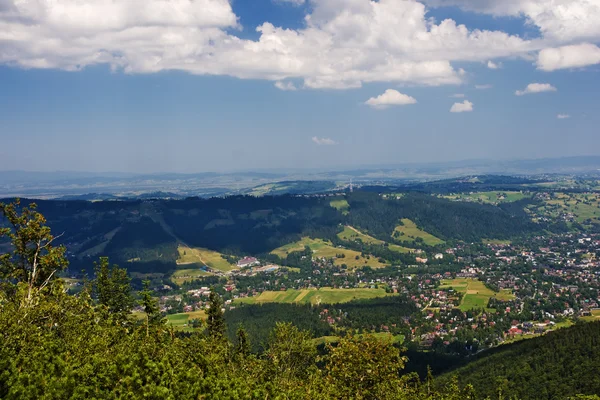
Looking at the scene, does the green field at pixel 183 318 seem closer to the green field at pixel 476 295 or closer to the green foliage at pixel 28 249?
the green field at pixel 476 295

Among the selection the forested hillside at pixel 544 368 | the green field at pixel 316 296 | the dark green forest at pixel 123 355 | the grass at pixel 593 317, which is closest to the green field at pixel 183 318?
the green field at pixel 316 296

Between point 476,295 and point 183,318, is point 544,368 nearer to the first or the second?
point 476,295

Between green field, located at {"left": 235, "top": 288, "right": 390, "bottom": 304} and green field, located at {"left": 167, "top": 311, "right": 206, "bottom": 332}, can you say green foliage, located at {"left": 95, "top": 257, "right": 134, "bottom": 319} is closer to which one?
green field, located at {"left": 167, "top": 311, "right": 206, "bottom": 332}

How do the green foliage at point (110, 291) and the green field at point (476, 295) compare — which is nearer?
the green foliage at point (110, 291)

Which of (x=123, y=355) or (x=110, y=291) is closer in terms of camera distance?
→ (x=123, y=355)

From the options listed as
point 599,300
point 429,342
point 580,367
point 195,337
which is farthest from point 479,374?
point 599,300

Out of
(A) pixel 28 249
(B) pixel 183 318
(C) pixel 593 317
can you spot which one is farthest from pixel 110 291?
(C) pixel 593 317

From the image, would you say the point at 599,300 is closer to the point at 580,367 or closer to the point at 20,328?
the point at 580,367
